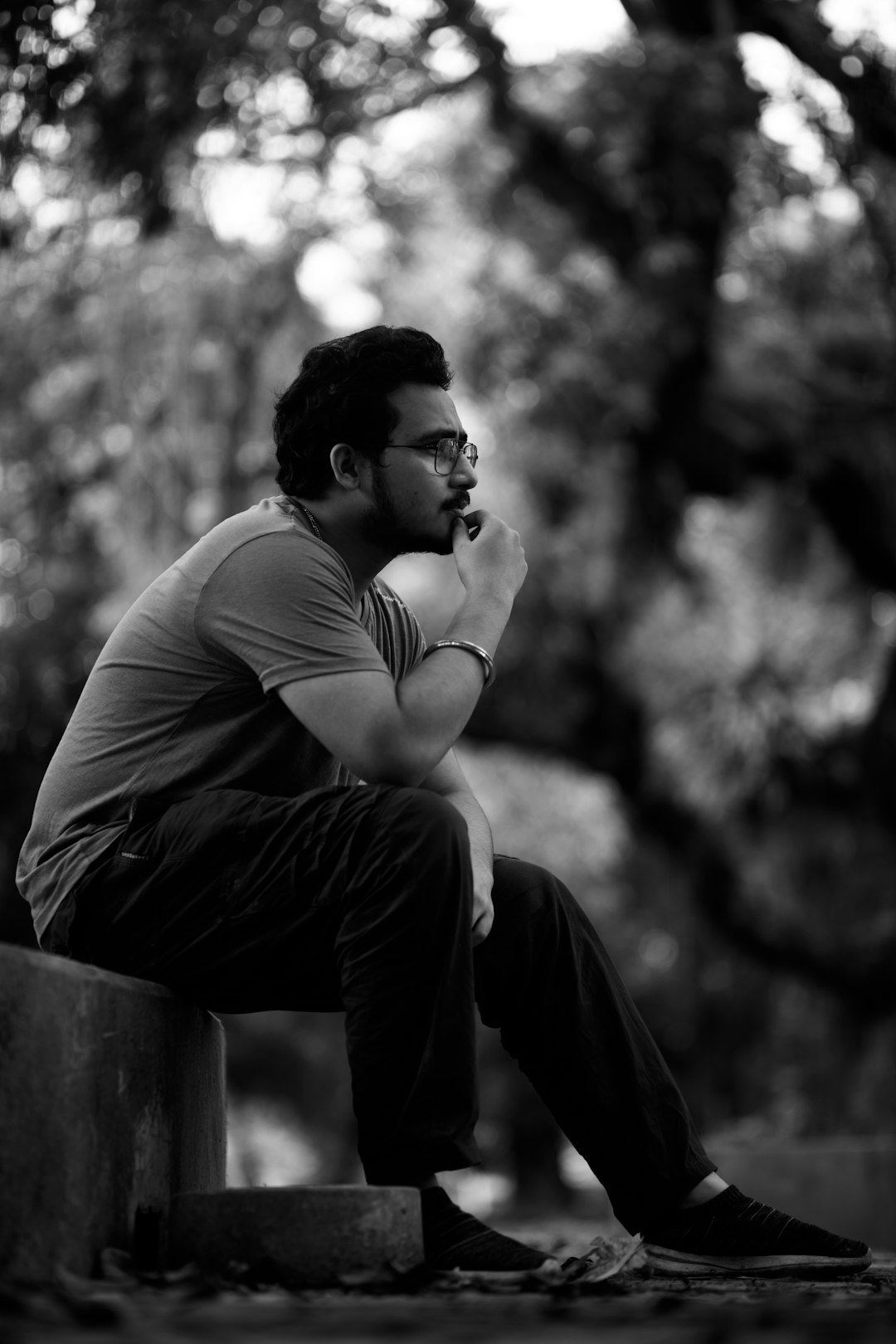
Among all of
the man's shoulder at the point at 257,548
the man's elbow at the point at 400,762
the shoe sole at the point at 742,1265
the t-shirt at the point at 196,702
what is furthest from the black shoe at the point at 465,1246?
the man's shoulder at the point at 257,548

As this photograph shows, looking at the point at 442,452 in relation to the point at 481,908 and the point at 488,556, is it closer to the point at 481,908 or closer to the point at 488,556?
the point at 488,556

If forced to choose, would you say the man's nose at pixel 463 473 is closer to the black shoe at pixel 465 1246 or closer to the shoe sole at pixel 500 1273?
the black shoe at pixel 465 1246

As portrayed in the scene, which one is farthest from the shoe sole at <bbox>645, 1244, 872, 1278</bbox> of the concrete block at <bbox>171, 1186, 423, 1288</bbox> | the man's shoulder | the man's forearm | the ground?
the man's shoulder

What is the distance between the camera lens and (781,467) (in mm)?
11852

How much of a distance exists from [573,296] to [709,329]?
959 mm

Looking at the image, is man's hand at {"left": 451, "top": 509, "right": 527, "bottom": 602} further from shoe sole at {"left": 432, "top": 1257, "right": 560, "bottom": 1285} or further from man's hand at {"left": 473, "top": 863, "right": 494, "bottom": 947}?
shoe sole at {"left": 432, "top": 1257, "right": 560, "bottom": 1285}

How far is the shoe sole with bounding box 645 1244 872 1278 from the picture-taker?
279 centimetres

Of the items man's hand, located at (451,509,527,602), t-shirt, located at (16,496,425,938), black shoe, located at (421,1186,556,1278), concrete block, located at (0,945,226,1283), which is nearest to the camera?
concrete block, located at (0,945,226,1283)

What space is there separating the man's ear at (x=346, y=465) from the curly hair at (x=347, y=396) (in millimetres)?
18

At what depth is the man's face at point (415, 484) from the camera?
311 centimetres

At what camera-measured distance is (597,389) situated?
10641 mm

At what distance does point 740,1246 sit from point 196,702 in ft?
4.42

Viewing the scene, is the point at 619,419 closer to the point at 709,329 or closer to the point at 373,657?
the point at 709,329

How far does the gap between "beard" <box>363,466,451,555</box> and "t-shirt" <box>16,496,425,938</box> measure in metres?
0.15
